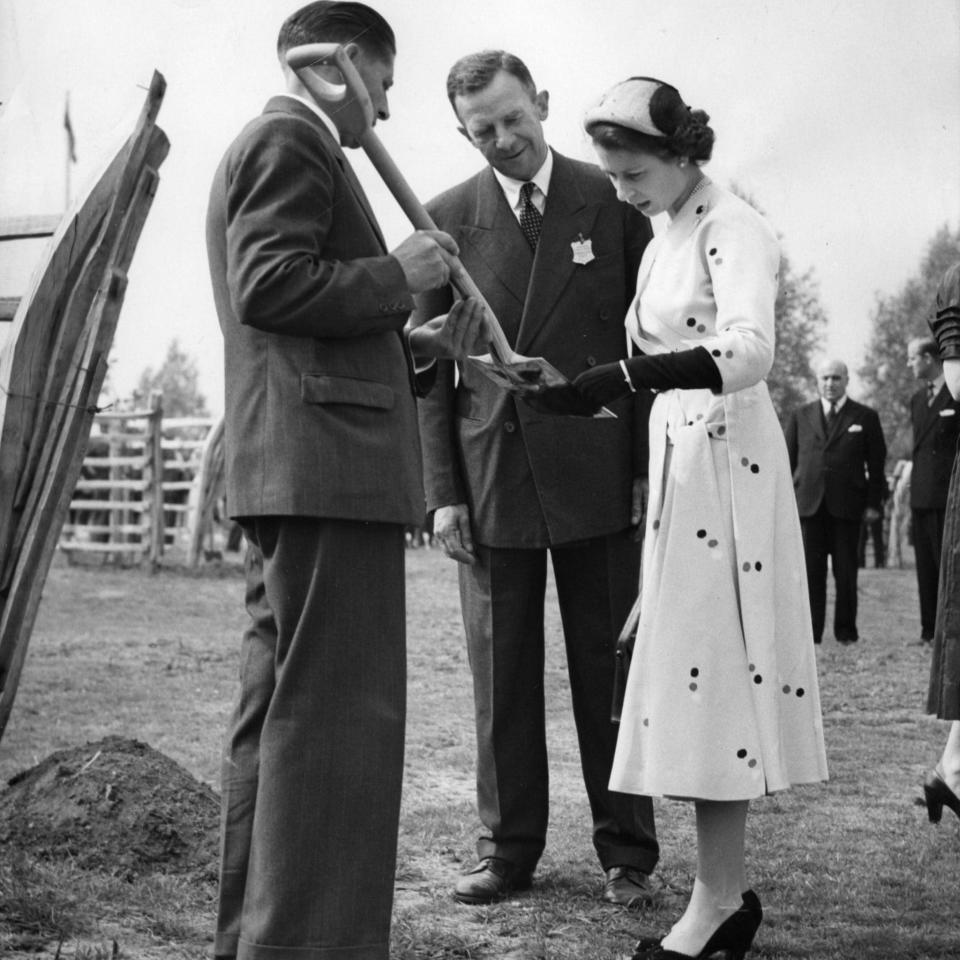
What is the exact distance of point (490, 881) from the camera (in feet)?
12.6

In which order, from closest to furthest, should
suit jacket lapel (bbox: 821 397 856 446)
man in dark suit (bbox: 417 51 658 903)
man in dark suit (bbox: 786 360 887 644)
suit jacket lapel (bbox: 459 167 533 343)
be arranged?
1. man in dark suit (bbox: 417 51 658 903)
2. suit jacket lapel (bbox: 459 167 533 343)
3. man in dark suit (bbox: 786 360 887 644)
4. suit jacket lapel (bbox: 821 397 856 446)

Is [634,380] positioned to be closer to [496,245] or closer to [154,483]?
[496,245]

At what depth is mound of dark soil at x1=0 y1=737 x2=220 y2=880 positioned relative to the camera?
4.00m

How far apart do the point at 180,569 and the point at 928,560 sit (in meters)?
10.0

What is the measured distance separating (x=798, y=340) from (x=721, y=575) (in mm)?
29762

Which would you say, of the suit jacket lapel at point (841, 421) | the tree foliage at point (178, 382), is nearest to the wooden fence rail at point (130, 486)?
the suit jacket lapel at point (841, 421)

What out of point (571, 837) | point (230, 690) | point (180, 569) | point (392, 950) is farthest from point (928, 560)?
point (180, 569)

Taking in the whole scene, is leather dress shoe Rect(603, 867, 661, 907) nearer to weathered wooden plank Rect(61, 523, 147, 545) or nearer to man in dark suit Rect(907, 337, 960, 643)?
man in dark suit Rect(907, 337, 960, 643)

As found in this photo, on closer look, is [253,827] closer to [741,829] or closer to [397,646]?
[397,646]

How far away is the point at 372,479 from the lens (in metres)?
2.75

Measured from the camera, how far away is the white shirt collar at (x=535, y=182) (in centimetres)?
401

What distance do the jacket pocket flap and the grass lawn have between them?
4.61 feet

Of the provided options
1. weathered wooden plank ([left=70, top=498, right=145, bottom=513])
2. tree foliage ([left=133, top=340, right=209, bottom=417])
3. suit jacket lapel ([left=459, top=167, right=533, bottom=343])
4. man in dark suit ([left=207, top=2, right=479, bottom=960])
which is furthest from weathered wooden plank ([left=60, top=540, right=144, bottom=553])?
tree foliage ([left=133, top=340, right=209, bottom=417])

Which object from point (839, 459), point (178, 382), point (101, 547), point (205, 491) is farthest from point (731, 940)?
point (178, 382)
